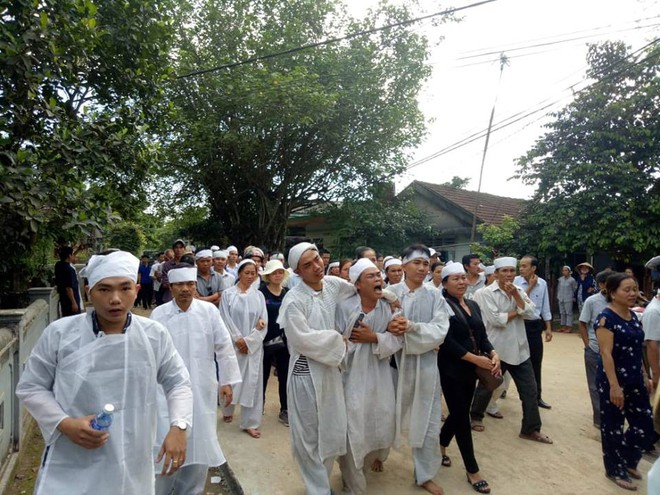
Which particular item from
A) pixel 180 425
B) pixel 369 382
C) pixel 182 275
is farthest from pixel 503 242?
pixel 180 425

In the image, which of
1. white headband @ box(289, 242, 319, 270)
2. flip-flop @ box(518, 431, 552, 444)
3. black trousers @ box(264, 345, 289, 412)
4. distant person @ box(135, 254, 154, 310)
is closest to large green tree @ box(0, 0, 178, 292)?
black trousers @ box(264, 345, 289, 412)

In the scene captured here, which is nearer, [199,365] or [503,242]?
[199,365]

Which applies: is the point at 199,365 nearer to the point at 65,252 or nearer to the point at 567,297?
the point at 65,252

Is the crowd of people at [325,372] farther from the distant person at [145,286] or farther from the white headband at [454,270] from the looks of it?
the distant person at [145,286]

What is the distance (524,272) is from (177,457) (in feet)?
17.4

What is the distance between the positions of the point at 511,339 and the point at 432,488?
6.54 feet

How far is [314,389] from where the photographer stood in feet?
11.7

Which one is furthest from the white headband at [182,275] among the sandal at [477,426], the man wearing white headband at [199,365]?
the sandal at [477,426]

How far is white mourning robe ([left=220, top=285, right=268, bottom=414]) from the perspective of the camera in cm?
527

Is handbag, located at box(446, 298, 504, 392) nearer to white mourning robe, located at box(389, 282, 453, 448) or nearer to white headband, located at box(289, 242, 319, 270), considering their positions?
white mourning robe, located at box(389, 282, 453, 448)

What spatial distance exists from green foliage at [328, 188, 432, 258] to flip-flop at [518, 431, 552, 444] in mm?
12835

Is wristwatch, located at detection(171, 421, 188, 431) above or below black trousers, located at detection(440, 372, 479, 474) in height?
above

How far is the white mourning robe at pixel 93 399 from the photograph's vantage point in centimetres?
213

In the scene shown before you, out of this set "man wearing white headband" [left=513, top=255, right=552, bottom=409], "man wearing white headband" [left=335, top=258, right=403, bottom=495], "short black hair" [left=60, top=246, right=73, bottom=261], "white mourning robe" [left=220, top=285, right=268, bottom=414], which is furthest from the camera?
"short black hair" [left=60, top=246, right=73, bottom=261]
